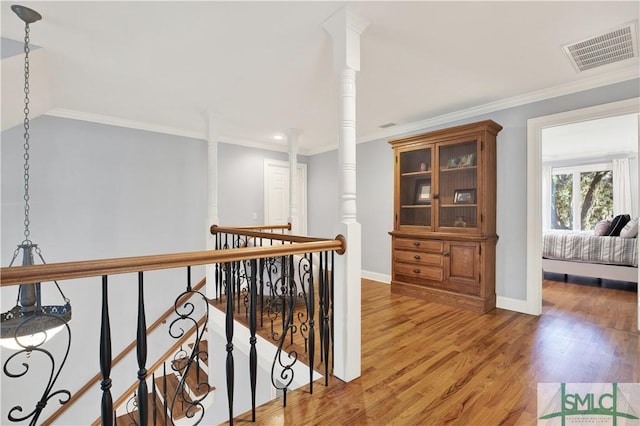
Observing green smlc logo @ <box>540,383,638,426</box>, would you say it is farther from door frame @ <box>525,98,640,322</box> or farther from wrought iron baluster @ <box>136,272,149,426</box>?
wrought iron baluster @ <box>136,272,149,426</box>

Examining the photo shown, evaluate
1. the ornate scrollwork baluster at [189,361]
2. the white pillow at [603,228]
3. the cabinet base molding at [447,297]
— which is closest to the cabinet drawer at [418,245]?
the cabinet base molding at [447,297]

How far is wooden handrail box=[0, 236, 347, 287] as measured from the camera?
1.00 meters

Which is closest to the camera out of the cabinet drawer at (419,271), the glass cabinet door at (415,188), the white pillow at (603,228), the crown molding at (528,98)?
the crown molding at (528,98)

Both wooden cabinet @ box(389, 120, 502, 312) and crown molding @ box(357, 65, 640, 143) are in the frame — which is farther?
wooden cabinet @ box(389, 120, 502, 312)

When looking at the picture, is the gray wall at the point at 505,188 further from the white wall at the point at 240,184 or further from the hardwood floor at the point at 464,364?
the white wall at the point at 240,184

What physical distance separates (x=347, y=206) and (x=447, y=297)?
223 centimetres

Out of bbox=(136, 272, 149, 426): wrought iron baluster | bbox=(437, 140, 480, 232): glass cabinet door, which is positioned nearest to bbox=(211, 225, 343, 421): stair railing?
bbox=(136, 272, 149, 426): wrought iron baluster

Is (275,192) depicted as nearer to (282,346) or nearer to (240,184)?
(240,184)

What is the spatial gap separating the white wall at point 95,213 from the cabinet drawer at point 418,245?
290 cm

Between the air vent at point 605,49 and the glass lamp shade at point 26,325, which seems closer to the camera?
the glass lamp shade at point 26,325

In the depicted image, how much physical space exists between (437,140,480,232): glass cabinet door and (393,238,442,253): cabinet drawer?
23 centimetres

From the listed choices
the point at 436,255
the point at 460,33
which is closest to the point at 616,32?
the point at 460,33

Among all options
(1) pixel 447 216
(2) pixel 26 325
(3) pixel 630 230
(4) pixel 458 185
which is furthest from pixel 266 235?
(3) pixel 630 230

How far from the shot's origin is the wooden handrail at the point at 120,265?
100cm
